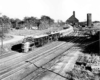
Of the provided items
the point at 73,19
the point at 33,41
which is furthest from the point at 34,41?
the point at 73,19

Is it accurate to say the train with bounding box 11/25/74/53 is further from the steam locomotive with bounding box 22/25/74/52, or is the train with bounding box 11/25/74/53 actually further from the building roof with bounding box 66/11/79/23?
the building roof with bounding box 66/11/79/23

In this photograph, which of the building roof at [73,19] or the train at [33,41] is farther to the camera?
the building roof at [73,19]

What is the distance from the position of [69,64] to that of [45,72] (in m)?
3.10

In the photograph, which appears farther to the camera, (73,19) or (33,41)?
(73,19)

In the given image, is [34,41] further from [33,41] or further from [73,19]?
[73,19]

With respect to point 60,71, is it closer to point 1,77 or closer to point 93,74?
point 93,74

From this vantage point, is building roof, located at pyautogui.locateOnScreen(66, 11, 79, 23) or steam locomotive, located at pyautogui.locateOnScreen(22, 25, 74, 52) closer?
steam locomotive, located at pyautogui.locateOnScreen(22, 25, 74, 52)

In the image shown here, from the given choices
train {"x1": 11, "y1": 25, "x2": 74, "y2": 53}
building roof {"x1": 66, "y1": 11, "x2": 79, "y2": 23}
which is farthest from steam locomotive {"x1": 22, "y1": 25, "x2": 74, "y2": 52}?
building roof {"x1": 66, "y1": 11, "x2": 79, "y2": 23}

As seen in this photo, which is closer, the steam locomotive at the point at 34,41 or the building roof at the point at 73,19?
the steam locomotive at the point at 34,41

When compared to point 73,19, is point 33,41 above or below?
below

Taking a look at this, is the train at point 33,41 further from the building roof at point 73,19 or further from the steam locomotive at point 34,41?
the building roof at point 73,19

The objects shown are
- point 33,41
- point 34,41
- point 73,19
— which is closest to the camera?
point 33,41

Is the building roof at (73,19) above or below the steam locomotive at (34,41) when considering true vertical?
above

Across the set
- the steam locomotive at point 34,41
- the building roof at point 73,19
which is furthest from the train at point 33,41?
the building roof at point 73,19
